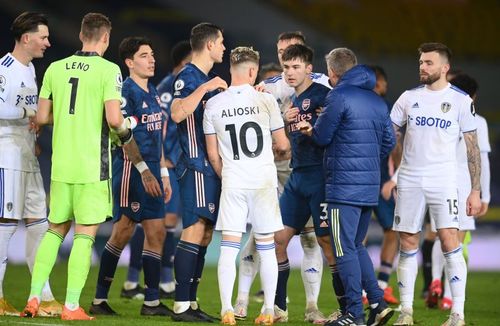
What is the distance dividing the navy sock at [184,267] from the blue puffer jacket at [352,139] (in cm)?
121

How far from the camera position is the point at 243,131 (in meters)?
8.14

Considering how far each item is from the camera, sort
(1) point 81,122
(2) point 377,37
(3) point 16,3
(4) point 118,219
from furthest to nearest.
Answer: (2) point 377,37
(3) point 16,3
(4) point 118,219
(1) point 81,122

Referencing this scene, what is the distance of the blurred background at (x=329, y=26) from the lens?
21.0 m

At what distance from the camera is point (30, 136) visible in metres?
8.62

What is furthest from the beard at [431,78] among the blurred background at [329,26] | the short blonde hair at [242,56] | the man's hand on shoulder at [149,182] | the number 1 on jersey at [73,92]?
the blurred background at [329,26]

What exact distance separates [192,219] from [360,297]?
1504 mm

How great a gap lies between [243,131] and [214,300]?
3.25 m

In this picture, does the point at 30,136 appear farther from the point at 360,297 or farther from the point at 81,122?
the point at 360,297

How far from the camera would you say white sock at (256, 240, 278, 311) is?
26.7 feet

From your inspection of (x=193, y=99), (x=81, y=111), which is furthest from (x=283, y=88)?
(x=81, y=111)

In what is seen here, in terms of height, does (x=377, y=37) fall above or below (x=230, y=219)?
above

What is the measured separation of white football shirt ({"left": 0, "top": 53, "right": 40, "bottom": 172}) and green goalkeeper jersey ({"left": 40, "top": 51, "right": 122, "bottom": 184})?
611 millimetres

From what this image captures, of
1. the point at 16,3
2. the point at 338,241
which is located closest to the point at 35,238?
the point at 338,241

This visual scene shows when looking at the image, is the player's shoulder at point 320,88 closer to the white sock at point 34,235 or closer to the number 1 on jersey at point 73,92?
the number 1 on jersey at point 73,92
